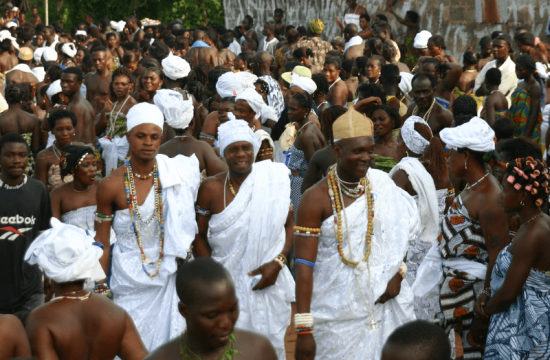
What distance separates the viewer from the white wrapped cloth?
4.96 meters

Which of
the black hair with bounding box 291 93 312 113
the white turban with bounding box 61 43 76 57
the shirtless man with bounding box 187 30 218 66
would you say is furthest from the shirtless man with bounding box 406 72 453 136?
the white turban with bounding box 61 43 76 57

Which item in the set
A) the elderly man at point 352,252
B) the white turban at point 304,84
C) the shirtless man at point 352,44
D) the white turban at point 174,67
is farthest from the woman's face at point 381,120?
the shirtless man at point 352,44

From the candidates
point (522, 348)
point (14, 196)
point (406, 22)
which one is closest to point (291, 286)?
point (522, 348)

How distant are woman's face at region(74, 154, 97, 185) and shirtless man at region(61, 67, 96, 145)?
2988mm

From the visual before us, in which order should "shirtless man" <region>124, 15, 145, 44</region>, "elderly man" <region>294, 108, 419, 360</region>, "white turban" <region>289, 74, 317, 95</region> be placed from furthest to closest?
"shirtless man" <region>124, 15, 145, 44</region>
"white turban" <region>289, 74, 317, 95</region>
"elderly man" <region>294, 108, 419, 360</region>

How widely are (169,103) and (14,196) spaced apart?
173cm

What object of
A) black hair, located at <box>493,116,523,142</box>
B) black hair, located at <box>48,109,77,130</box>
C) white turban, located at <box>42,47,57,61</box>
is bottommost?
black hair, located at <box>493,116,523,142</box>

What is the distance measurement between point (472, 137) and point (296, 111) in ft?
10.0

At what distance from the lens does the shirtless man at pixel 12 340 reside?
338 centimetres

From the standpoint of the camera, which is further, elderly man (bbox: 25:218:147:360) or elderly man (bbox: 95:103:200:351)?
elderly man (bbox: 95:103:200:351)

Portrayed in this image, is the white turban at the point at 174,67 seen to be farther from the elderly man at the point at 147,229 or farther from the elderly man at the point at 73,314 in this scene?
the elderly man at the point at 73,314

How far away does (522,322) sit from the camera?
4328 millimetres

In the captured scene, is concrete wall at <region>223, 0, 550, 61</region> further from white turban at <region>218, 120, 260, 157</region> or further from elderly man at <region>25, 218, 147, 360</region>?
elderly man at <region>25, 218, 147, 360</region>

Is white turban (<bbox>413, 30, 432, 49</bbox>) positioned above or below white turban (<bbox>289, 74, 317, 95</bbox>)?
above
